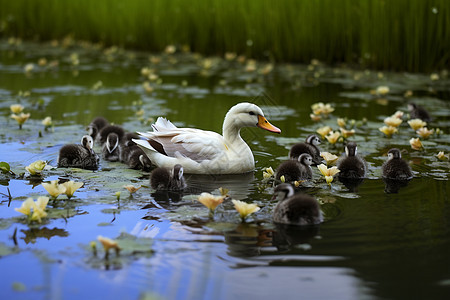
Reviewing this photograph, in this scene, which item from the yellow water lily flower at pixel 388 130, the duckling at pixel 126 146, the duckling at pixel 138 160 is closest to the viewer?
the duckling at pixel 138 160

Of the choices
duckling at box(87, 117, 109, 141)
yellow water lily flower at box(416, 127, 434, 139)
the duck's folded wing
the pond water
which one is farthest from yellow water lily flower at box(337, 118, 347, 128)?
duckling at box(87, 117, 109, 141)

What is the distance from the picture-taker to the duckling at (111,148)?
6855mm

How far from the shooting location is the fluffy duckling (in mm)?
6020

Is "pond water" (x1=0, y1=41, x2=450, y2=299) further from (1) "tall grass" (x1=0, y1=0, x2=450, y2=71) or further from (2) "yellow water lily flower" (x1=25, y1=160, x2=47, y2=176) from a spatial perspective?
(1) "tall grass" (x1=0, y1=0, x2=450, y2=71)

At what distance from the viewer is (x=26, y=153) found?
275 inches

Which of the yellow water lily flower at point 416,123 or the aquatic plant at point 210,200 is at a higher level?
the yellow water lily flower at point 416,123

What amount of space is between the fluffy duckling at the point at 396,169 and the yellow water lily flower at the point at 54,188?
299 cm

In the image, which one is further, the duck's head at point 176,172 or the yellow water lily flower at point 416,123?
the yellow water lily flower at point 416,123

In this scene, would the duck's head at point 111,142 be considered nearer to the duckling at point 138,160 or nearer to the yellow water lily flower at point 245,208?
the duckling at point 138,160

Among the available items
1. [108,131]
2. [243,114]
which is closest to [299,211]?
[243,114]

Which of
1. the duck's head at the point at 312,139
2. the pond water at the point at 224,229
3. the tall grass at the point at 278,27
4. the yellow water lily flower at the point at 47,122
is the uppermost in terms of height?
the tall grass at the point at 278,27

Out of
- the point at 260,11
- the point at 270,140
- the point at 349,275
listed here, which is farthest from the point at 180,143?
the point at 260,11

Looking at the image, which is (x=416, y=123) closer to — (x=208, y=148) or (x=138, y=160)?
(x=208, y=148)

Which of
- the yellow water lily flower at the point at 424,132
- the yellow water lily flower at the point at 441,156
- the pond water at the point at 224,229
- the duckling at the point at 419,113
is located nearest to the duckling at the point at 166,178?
the pond water at the point at 224,229
